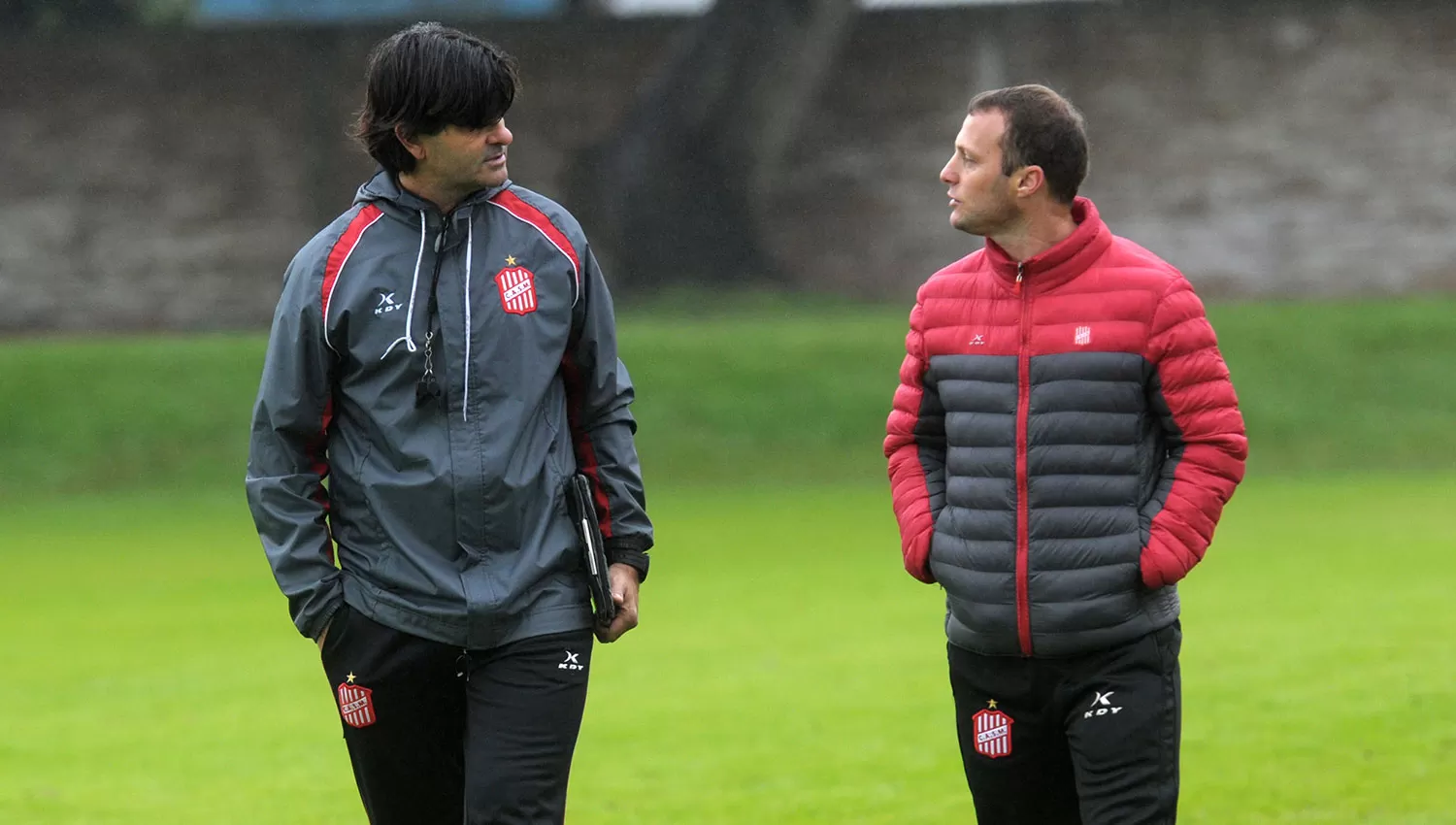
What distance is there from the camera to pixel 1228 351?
18109mm

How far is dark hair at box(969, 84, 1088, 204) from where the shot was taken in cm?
374

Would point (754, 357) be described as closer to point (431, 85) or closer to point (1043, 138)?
point (1043, 138)

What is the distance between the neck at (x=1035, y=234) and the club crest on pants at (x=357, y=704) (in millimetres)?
1467

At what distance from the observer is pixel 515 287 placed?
3.61 metres

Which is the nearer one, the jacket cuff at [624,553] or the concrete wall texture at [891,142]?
the jacket cuff at [624,553]

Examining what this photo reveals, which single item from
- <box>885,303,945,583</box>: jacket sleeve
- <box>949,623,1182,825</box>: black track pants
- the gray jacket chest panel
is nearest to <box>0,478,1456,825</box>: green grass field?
<box>949,623,1182,825</box>: black track pants

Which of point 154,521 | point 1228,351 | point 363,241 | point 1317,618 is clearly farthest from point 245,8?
point 363,241

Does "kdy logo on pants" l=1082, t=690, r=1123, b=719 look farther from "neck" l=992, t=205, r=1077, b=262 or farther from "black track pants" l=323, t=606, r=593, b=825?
"black track pants" l=323, t=606, r=593, b=825

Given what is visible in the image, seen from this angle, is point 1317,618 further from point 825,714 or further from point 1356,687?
point 825,714

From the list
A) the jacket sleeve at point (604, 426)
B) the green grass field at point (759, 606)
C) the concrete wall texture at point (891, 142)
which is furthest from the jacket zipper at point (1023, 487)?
the concrete wall texture at point (891, 142)

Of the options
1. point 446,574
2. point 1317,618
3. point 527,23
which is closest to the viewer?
point 446,574

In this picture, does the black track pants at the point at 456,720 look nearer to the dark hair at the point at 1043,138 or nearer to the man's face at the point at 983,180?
the man's face at the point at 983,180

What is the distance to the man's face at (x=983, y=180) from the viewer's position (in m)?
3.75

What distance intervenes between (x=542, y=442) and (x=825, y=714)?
411 cm
